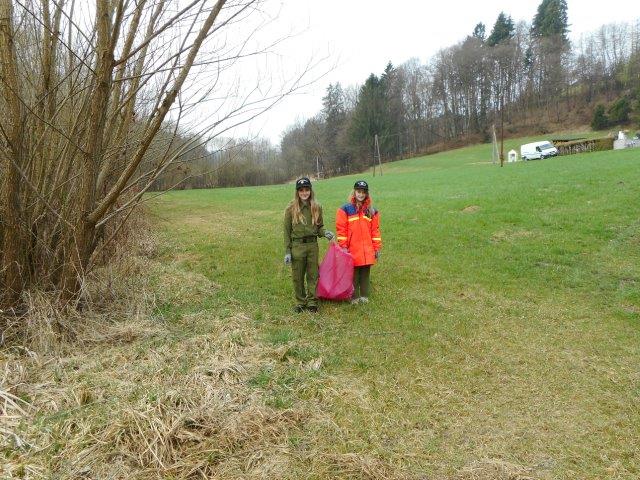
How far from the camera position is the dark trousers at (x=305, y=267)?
588 centimetres

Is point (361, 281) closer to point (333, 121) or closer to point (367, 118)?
point (367, 118)

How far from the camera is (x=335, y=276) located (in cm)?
608

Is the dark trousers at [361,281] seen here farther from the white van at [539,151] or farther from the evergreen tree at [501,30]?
the evergreen tree at [501,30]

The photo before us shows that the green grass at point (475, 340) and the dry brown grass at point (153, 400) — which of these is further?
the green grass at point (475, 340)

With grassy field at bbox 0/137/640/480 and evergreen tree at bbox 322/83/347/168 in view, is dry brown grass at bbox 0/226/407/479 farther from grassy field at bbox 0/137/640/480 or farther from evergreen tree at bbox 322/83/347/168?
evergreen tree at bbox 322/83/347/168

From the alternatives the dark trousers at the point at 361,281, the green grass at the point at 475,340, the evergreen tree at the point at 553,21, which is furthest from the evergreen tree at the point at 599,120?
the dark trousers at the point at 361,281

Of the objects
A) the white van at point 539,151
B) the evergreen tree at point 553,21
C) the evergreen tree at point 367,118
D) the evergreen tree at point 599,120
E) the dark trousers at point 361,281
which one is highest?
the evergreen tree at point 553,21

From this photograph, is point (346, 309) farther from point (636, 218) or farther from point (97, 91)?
point (636, 218)

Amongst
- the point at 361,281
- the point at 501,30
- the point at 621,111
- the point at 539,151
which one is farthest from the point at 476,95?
the point at 361,281

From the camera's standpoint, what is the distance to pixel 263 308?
628 cm

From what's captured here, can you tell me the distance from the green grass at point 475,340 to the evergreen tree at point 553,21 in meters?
74.9

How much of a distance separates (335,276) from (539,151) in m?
44.2

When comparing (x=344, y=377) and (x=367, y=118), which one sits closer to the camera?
(x=344, y=377)

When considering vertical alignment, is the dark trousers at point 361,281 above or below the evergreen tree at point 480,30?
below
